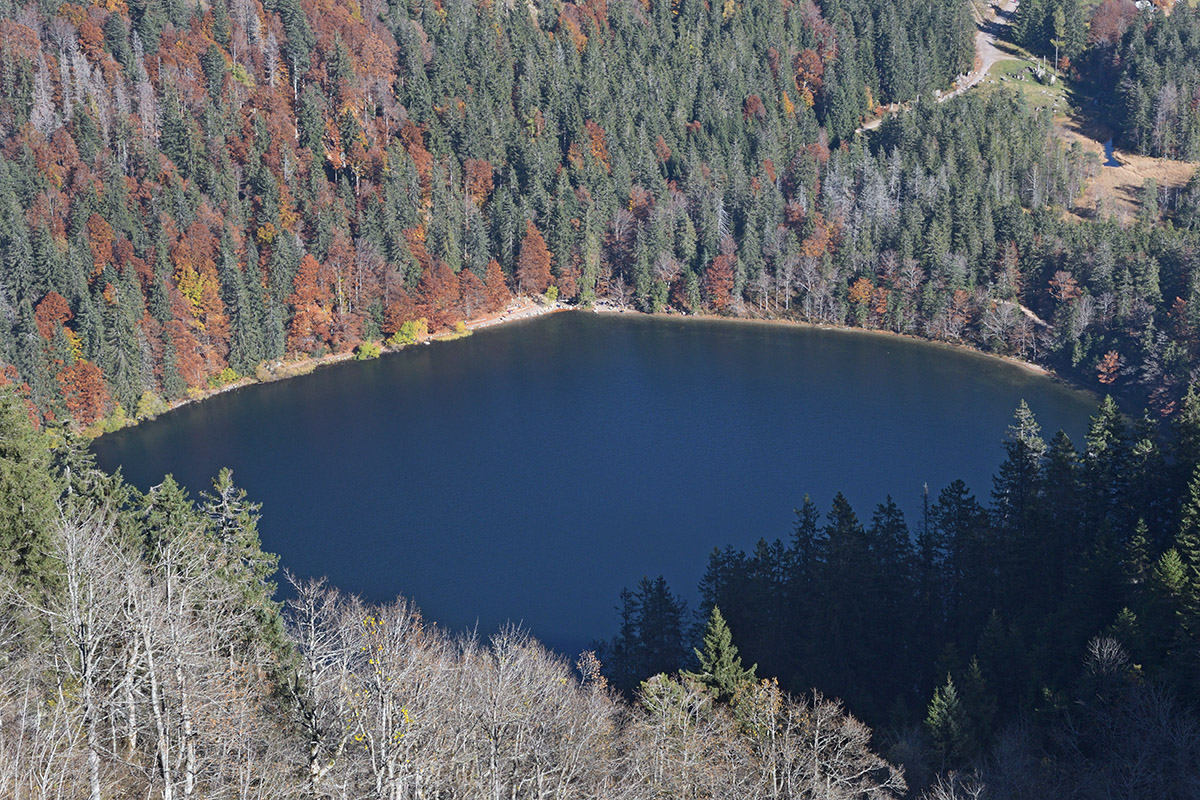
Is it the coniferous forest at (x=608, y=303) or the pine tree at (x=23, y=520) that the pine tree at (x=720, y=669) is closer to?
the coniferous forest at (x=608, y=303)

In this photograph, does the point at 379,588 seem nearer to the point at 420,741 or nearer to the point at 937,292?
the point at 420,741

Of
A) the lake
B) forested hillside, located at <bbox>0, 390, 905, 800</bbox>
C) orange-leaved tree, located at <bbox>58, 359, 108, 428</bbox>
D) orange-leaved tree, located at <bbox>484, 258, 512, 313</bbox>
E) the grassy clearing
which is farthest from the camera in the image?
the grassy clearing

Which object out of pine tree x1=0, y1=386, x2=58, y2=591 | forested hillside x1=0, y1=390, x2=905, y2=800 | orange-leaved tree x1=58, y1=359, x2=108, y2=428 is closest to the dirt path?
orange-leaved tree x1=58, y1=359, x2=108, y2=428

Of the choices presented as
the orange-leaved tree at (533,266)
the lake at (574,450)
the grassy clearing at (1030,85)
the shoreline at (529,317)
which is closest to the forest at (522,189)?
the orange-leaved tree at (533,266)

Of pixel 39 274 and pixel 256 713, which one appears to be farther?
pixel 39 274

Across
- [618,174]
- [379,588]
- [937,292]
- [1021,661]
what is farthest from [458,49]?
[1021,661]

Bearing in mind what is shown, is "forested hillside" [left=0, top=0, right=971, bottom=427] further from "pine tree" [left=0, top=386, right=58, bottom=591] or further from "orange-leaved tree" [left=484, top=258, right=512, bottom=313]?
"pine tree" [left=0, top=386, right=58, bottom=591]
